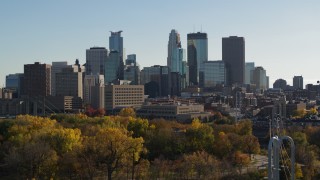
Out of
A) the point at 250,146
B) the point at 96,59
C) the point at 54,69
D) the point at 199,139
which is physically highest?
the point at 96,59

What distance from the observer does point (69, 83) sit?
13550cm

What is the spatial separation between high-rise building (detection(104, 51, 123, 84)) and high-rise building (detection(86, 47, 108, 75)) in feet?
15.1

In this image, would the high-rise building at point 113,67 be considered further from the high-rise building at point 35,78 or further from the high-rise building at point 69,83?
the high-rise building at point 35,78

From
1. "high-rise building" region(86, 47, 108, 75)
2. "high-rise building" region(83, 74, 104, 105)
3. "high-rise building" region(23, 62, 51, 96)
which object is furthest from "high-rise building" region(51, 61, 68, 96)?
"high-rise building" region(23, 62, 51, 96)

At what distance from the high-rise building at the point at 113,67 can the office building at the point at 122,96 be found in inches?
2368

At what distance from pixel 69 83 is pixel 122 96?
1725 centimetres

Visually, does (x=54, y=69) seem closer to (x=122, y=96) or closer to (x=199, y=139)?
(x=122, y=96)

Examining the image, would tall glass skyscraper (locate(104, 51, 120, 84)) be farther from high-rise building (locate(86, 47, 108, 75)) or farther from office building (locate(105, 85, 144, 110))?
office building (locate(105, 85, 144, 110))

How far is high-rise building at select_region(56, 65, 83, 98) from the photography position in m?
134

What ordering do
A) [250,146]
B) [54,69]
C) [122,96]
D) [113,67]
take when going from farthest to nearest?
1. [113,67]
2. [54,69]
3. [122,96]
4. [250,146]

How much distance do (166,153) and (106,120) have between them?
591 inches

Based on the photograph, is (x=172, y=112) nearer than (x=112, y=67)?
Yes

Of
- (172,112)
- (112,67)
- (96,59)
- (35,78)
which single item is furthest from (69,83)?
(96,59)

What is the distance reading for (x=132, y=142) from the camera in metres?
38.6
